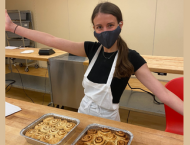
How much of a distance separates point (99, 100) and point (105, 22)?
517 mm

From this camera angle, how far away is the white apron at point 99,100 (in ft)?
3.38

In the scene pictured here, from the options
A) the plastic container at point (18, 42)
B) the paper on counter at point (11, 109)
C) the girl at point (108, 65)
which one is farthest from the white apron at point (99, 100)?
the plastic container at point (18, 42)

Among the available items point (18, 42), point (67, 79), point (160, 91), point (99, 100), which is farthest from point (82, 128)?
point (18, 42)

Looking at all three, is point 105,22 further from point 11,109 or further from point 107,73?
point 11,109

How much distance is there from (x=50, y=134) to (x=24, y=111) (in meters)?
0.38

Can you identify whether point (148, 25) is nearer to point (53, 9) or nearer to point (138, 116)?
point (138, 116)

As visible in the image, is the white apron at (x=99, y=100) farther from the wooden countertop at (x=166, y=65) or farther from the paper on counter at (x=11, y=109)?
the wooden countertop at (x=166, y=65)

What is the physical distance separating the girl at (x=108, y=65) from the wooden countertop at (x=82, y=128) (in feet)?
0.51

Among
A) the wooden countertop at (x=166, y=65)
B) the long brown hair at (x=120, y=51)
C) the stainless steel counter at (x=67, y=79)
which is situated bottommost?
the stainless steel counter at (x=67, y=79)

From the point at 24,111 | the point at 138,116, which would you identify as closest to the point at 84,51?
the point at 24,111

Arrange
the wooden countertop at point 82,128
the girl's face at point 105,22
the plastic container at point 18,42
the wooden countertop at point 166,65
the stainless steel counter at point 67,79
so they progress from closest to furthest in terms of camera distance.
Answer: the wooden countertop at point 82,128, the girl's face at point 105,22, the wooden countertop at point 166,65, the stainless steel counter at point 67,79, the plastic container at point 18,42

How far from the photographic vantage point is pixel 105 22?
936 millimetres

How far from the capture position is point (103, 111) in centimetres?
109

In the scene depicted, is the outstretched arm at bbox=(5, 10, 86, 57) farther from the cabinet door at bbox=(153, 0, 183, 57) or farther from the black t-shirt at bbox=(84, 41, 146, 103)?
the cabinet door at bbox=(153, 0, 183, 57)
